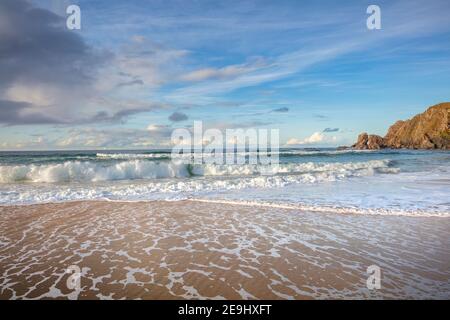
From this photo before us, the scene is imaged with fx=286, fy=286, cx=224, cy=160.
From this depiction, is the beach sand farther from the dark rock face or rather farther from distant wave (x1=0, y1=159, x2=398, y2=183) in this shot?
the dark rock face

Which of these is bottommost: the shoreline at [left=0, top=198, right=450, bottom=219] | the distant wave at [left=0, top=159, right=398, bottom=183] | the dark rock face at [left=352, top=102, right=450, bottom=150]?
the shoreline at [left=0, top=198, right=450, bottom=219]

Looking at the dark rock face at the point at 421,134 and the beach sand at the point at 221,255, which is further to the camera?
the dark rock face at the point at 421,134

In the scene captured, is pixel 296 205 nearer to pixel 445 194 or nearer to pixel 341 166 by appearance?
pixel 445 194

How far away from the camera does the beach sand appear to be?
13.7 ft

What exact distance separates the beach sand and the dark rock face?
9558 centimetres

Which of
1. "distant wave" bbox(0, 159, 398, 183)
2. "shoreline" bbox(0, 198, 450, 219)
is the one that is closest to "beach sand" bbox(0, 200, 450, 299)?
"shoreline" bbox(0, 198, 450, 219)

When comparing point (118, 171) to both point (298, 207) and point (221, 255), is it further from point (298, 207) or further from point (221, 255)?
point (221, 255)

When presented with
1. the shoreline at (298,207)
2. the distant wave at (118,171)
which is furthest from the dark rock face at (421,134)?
the shoreline at (298,207)

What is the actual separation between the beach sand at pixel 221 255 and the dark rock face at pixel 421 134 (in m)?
95.6

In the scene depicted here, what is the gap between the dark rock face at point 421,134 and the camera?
86.5 m

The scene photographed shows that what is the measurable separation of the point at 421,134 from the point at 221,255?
109 metres

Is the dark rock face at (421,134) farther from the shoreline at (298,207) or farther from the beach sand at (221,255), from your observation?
the beach sand at (221,255)
